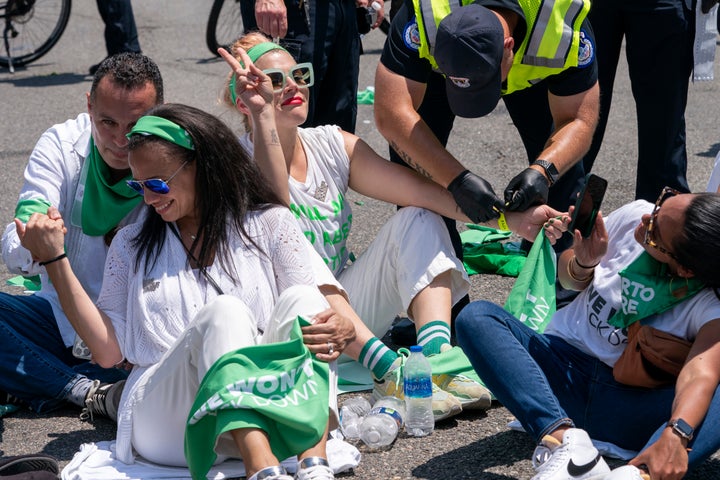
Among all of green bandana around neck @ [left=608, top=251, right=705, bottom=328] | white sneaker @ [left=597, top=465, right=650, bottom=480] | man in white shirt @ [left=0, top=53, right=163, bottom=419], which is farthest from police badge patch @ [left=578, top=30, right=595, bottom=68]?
white sneaker @ [left=597, top=465, right=650, bottom=480]

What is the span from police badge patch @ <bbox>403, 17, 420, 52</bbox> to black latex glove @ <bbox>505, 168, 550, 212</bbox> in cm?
61

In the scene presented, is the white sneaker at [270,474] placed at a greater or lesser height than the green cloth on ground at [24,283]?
greater

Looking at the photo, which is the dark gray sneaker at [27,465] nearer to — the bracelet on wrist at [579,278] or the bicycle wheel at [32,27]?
the bracelet on wrist at [579,278]

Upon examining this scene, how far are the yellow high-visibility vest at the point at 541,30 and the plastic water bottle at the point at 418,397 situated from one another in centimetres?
115

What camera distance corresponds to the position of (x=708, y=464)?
3.14 meters

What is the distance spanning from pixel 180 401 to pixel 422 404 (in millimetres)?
776

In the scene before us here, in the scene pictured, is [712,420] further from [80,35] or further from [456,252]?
[80,35]

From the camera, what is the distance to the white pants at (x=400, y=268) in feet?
12.6

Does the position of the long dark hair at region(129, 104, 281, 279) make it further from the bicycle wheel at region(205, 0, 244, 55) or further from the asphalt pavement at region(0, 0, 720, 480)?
the bicycle wheel at region(205, 0, 244, 55)

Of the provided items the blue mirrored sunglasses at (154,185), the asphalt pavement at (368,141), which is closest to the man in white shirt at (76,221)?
the asphalt pavement at (368,141)

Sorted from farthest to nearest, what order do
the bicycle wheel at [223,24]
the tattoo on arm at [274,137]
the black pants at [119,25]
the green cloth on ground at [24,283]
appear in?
the bicycle wheel at [223,24]
the black pants at [119,25]
the green cloth on ground at [24,283]
the tattoo on arm at [274,137]

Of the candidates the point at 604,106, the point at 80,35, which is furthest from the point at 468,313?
the point at 80,35

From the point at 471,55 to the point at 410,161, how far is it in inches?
21.0

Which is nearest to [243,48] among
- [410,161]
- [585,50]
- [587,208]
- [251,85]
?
[251,85]
